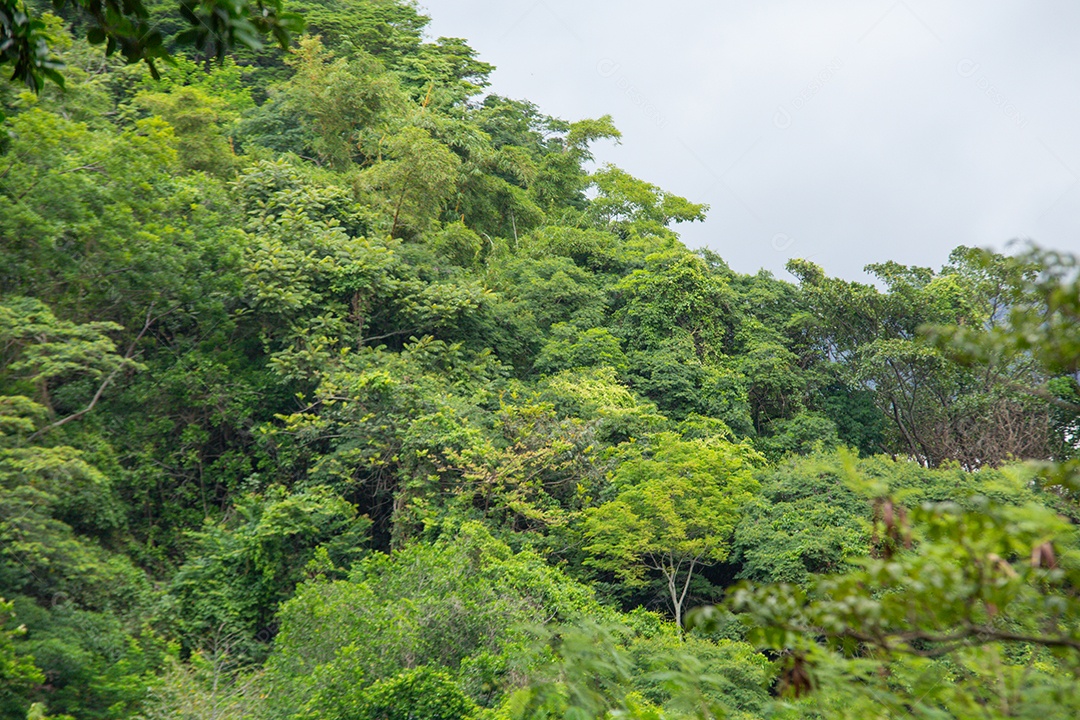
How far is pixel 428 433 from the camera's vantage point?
11398 millimetres

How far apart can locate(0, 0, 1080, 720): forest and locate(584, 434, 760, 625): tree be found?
1.8 inches

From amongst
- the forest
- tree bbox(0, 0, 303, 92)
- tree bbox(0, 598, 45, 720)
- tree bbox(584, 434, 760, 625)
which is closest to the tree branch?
the forest

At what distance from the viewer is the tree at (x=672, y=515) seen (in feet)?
36.6

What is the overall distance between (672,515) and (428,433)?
317 centimetres

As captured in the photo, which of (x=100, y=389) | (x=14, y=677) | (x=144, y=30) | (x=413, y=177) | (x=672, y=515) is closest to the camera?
(x=144, y=30)

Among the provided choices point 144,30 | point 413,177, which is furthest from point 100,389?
point 144,30

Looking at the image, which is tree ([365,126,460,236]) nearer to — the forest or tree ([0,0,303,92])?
the forest

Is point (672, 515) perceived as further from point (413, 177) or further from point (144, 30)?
point (144, 30)

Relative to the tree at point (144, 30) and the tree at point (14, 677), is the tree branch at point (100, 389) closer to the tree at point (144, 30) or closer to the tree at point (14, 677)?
the tree at point (14, 677)

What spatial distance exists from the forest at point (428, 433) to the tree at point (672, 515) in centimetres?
5

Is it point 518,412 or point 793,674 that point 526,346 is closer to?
point 518,412

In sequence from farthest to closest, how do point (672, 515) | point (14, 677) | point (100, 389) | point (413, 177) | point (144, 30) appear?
point (413, 177), point (672, 515), point (100, 389), point (14, 677), point (144, 30)

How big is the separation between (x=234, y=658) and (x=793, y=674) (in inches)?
369

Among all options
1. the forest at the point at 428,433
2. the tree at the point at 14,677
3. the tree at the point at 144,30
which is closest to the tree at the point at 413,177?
the forest at the point at 428,433
